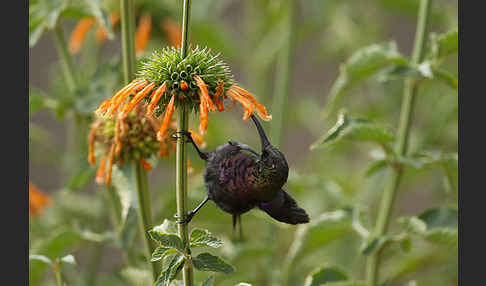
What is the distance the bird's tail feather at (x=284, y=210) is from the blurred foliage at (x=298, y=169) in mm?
68

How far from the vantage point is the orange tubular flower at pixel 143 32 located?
1.18 metres

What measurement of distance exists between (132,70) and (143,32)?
1.60 feet

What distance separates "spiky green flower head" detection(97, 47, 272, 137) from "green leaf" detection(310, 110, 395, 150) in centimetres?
17

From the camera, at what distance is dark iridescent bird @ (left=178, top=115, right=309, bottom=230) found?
0.61 m

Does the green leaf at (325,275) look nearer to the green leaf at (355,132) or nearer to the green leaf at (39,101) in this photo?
the green leaf at (355,132)

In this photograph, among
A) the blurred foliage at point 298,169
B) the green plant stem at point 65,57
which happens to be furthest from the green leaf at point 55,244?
the green plant stem at point 65,57

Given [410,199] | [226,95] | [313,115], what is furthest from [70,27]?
[410,199]

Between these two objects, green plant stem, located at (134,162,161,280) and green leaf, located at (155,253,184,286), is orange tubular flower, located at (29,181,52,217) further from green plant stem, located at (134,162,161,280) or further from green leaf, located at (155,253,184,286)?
green leaf, located at (155,253,184,286)

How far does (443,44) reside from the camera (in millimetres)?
874

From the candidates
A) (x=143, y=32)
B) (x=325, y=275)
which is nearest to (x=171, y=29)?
(x=143, y=32)

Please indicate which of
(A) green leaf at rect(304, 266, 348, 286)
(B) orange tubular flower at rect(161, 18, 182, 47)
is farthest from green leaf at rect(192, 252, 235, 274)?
(B) orange tubular flower at rect(161, 18, 182, 47)

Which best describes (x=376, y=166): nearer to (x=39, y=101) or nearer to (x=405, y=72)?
(x=405, y=72)

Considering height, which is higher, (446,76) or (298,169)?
(298,169)

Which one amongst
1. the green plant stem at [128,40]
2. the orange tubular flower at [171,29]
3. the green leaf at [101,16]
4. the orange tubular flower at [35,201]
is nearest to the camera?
the green plant stem at [128,40]
